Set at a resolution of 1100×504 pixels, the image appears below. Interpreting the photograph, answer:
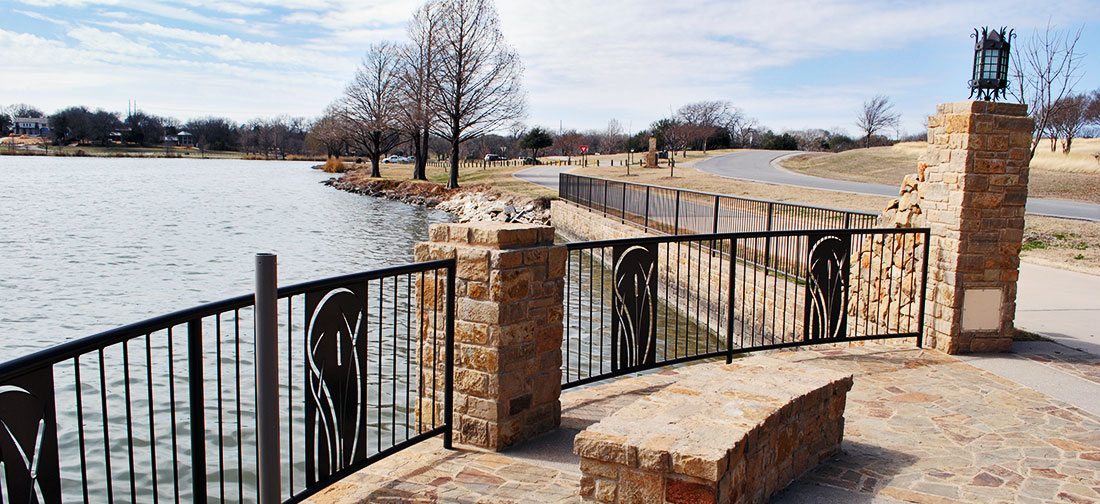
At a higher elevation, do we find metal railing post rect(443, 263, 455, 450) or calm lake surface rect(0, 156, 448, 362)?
metal railing post rect(443, 263, 455, 450)

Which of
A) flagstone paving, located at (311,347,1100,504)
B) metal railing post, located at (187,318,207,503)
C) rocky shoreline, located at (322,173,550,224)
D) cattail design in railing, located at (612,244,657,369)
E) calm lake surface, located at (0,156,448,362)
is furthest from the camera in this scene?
rocky shoreline, located at (322,173,550,224)

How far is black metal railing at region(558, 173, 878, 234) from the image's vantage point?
13219 mm

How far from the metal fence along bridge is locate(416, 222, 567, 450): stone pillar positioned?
11 cm

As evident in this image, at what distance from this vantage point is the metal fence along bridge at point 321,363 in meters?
2.85

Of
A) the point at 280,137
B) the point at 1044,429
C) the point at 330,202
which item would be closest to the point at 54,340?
the point at 1044,429

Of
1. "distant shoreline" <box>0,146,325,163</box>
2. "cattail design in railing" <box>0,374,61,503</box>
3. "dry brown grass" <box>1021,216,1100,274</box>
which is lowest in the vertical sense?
"dry brown grass" <box>1021,216,1100,274</box>

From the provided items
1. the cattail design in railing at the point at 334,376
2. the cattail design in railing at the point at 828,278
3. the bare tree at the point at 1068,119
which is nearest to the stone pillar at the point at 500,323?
the cattail design in railing at the point at 334,376

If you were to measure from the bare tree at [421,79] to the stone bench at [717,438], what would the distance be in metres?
46.2

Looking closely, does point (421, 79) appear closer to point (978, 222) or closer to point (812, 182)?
point (812, 182)

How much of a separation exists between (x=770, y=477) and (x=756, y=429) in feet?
1.62

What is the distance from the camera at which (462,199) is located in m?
41.2

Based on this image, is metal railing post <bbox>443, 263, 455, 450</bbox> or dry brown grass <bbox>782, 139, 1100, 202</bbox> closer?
metal railing post <bbox>443, 263, 455, 450</bbox>

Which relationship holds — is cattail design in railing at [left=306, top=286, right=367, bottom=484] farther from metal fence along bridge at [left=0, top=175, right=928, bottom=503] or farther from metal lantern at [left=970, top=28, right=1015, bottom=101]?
metal lantern at [left=970, top=28, right=1015, bottom=101]

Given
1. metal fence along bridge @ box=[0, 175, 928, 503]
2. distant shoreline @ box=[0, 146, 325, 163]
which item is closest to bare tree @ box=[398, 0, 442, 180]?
metal fence along bridge @ box=[0, 175, 928, 503]
